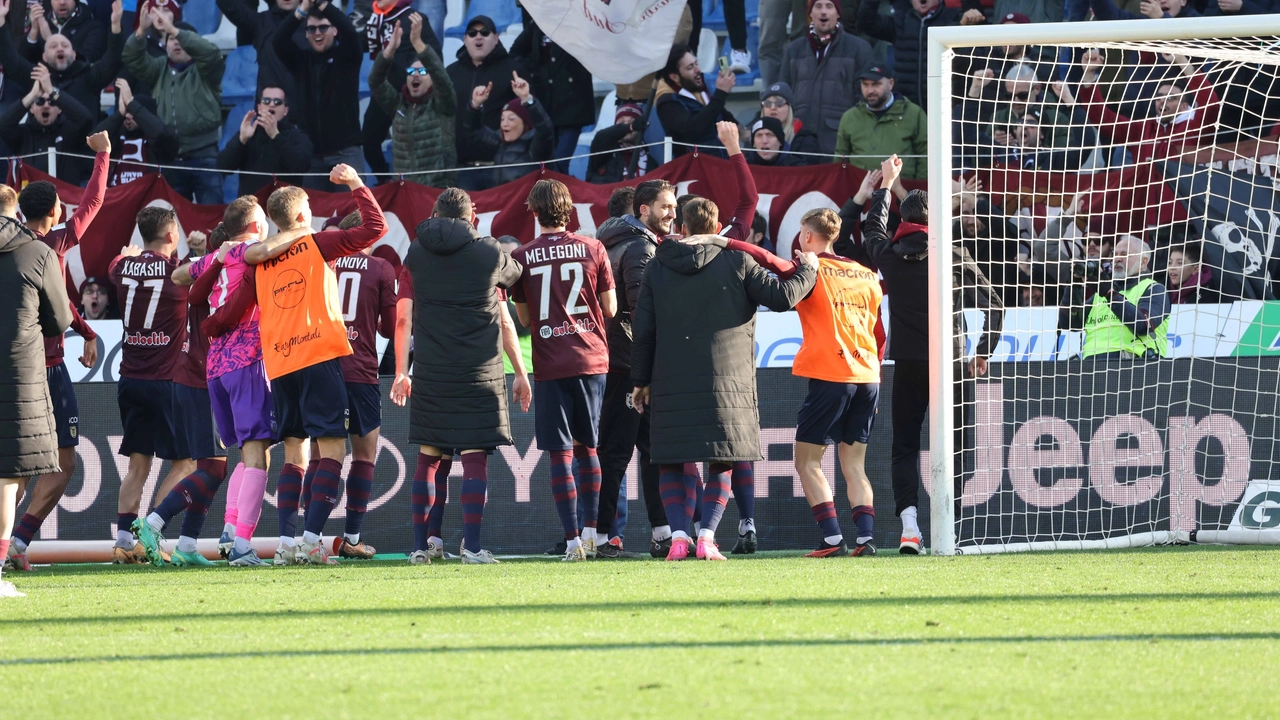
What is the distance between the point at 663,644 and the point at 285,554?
3607mm

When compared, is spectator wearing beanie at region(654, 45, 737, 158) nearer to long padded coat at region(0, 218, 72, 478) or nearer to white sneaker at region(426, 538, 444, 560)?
white sneaker at region(426, 538, 444, 560)

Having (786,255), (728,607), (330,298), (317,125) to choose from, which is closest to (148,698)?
→ (728,607)

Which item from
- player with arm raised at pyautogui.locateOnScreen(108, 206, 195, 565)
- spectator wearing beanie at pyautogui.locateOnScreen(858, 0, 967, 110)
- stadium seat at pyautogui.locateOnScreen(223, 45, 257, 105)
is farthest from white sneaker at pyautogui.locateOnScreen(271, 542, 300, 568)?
stadium seat at pyautogui.locateOnScreen(223, 45, 257, 105)

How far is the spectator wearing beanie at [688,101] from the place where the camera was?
12.6 meters

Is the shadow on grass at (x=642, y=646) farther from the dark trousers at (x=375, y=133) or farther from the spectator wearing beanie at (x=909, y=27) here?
the dark trousers at (x=375, y=133)

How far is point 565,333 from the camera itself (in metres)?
7.18

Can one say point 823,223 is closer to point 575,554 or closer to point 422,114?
point 575,554

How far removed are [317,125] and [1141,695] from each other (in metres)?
11.7

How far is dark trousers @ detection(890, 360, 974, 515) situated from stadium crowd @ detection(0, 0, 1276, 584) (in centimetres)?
66

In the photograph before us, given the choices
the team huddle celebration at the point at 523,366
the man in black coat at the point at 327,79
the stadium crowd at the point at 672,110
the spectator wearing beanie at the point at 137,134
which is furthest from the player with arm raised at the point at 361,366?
the spectator wearing beanie at the point at 137,134

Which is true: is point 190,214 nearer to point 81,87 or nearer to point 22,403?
point 81,87

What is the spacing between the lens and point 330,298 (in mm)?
6945

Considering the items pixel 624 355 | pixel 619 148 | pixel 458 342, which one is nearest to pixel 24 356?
pixel 458 342

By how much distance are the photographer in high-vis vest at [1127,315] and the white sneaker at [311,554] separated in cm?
456
